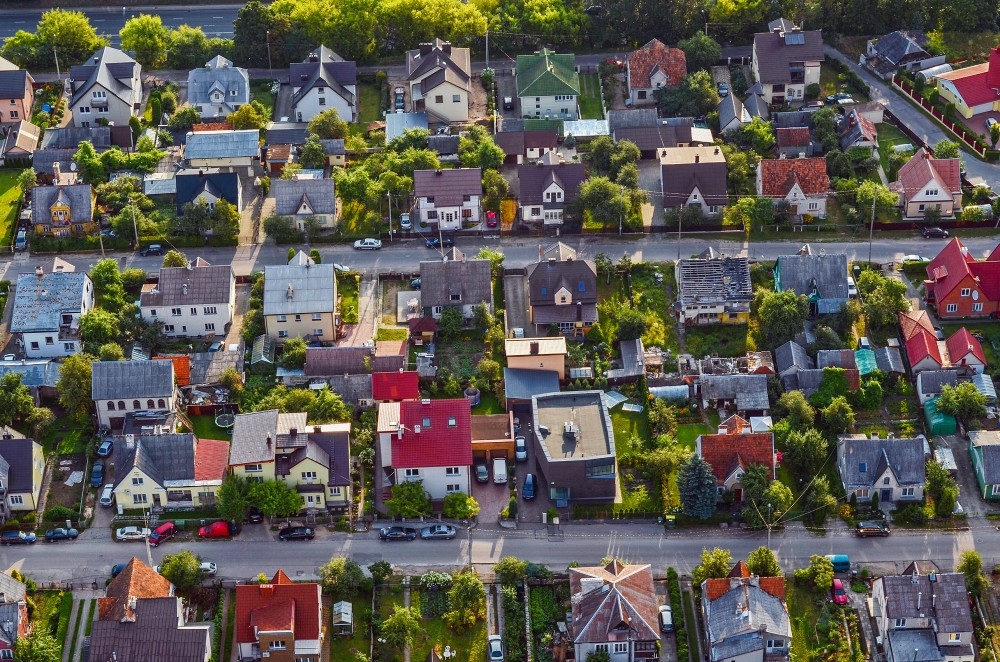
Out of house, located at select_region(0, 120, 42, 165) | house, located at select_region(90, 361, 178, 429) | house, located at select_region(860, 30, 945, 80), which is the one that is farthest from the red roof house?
house, located at select_region(860, 30, 945, 80)

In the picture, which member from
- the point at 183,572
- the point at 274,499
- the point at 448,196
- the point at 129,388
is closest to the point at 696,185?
the point at 448,196

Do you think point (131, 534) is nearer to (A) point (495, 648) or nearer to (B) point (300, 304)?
(B) point (300, 304)

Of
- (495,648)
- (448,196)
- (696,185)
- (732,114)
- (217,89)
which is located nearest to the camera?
(495,648)

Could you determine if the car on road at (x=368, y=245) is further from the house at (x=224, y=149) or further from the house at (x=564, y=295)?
the house at (x=224, y=149)

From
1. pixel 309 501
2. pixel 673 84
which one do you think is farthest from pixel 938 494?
pixel 673 84

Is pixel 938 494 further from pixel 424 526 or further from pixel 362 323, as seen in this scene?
pixel 362 323

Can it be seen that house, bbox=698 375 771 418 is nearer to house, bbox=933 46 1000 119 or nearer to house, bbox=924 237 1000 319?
house, bbox=924 237 1000 319
